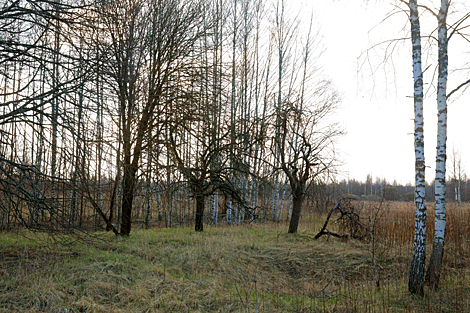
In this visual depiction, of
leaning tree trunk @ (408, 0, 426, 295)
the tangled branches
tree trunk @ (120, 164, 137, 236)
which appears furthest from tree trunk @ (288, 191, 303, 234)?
leaning tree trunk @ (408, 0, 426, 295)

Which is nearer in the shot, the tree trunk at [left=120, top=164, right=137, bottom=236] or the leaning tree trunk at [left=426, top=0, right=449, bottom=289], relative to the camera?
the leaning tree trunk at [left=426, top=0, right=449, bottom=289]

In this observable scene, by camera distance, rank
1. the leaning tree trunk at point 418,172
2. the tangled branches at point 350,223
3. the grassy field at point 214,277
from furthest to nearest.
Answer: the tangled branches at point 350,223 → the leaning tree trunk at point 418,172 → the grassy field at point 214,277

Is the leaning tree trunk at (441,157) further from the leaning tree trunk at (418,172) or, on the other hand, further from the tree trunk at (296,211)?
the tree trunk at (296,211)

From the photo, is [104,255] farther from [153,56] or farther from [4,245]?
[153,56]

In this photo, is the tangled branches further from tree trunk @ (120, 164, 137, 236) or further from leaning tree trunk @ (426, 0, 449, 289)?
tree trunk @ (120, 164, 137, 236)

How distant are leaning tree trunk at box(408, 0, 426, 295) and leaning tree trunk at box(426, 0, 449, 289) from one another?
0.37 m

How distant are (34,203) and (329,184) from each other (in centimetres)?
968

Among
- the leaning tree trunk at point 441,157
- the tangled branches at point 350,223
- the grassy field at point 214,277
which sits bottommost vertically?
the grassy field at point 214,277

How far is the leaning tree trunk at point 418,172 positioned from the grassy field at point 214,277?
35 cm

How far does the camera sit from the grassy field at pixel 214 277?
16.1 feet

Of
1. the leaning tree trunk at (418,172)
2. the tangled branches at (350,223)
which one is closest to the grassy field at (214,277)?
the leaning tree trunk at (418,172)

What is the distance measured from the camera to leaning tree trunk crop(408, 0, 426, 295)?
5.52 m

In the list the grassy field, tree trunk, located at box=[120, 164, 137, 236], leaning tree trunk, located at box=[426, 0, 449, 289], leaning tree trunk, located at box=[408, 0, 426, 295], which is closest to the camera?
the grassy field

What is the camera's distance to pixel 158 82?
33.0 ft
